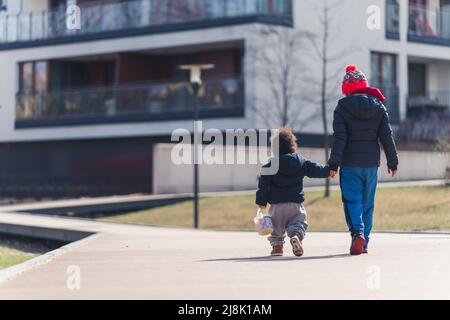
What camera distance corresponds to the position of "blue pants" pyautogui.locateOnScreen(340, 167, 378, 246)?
35.4 feet

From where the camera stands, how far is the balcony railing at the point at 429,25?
37.8m

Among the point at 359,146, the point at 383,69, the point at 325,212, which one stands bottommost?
the point at 325,212

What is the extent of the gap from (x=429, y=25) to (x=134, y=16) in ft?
36.4

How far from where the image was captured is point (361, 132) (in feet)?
36.0

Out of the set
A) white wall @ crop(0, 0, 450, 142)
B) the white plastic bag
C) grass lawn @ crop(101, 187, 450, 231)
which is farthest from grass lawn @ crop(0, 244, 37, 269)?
white wall @ crop(0, 0, 450, 142)

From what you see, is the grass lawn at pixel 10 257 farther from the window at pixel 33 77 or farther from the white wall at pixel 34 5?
the white wall at pixel 34 5

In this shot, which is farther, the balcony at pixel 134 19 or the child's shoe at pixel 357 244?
the balcony at pixel 134 19

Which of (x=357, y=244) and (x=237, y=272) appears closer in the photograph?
(x=237, y=272)

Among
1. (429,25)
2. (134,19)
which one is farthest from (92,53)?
(429,25)

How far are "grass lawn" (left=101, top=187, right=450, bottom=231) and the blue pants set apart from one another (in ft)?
21.8

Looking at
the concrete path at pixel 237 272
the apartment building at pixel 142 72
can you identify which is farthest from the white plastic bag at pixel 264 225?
the apartment building at pixel 142 72

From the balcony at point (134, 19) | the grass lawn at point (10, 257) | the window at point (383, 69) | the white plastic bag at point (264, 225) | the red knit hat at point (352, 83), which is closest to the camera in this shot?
the red knit hat at point (352, 83)

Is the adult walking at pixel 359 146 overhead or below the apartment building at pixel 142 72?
below

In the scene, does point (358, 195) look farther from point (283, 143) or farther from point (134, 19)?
point (134, 19)
